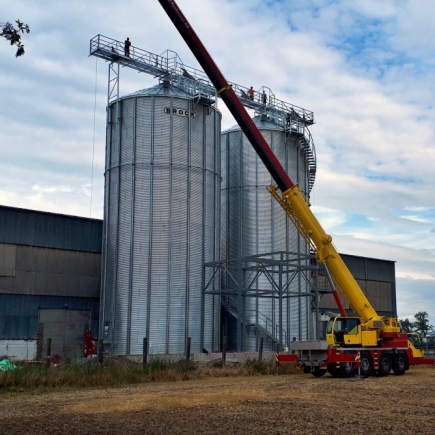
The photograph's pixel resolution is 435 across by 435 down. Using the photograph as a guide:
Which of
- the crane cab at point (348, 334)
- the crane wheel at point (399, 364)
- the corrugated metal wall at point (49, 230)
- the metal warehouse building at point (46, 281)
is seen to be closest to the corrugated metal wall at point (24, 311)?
the metal warehouse building at point (46, 281)

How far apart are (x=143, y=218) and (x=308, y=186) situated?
1512cm

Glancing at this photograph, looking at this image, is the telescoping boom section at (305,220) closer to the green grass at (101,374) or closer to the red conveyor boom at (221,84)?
the red conveyor boom at (221,84)

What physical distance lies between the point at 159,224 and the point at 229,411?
23.3 metres

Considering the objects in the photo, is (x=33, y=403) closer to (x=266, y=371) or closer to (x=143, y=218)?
(x=266, y=371)

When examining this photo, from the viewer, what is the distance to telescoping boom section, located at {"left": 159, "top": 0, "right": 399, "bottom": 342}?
29.6 m

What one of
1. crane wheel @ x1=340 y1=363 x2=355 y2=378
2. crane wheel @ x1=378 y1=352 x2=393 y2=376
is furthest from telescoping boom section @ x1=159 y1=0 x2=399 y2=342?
crane wheel @ x1=340 y1=363 x2=355 y2=378

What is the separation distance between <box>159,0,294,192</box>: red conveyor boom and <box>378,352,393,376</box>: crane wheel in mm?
8941

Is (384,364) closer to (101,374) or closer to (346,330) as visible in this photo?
(346,330)

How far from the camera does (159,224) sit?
38.2 metres

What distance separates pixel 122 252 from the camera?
38.2m

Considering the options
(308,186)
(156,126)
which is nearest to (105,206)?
(156,126)

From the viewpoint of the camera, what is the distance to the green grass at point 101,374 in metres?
22.4

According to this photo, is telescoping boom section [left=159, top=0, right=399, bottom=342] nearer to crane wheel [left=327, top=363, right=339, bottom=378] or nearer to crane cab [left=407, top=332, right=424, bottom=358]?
crane cab [left=407, top=332, right=424, bottom=358]

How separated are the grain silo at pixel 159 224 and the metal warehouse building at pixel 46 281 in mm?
3300
